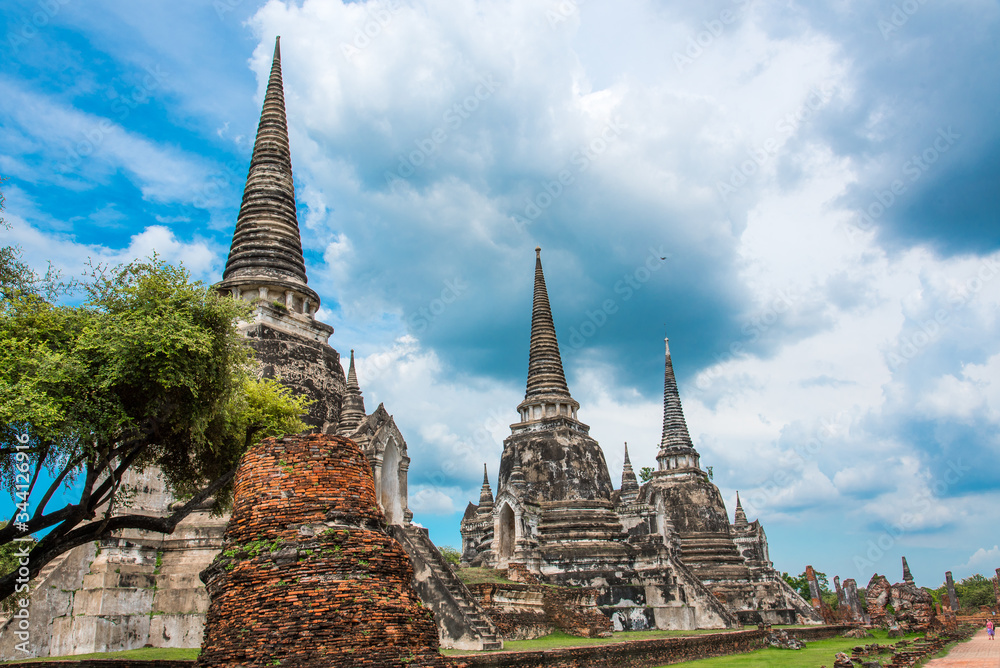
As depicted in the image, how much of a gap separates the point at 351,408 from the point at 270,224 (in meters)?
6.44

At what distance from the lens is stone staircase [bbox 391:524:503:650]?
54.2 ft

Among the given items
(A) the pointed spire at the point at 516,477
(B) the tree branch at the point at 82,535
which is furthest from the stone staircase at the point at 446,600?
(A) the pointed spire at the point at 516,477

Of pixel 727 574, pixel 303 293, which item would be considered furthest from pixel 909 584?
pixel 303 293

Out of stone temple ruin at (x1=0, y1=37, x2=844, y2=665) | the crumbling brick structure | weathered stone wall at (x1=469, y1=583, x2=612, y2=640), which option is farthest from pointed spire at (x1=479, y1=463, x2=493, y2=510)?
the crumbling brick structure

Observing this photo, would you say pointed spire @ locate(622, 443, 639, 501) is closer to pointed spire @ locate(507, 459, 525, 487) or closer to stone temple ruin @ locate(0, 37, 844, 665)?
stone temple ruin @ locate(0, 37, 844, 665)

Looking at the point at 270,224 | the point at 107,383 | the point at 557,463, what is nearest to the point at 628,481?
the point at 557,463

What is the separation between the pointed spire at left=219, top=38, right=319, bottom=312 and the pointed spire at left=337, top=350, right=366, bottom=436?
356 cm

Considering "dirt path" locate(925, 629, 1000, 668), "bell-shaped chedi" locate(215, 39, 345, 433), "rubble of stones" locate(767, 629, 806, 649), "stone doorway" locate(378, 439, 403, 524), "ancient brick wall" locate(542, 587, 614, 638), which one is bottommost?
"dirt path" locate(925, 629, 1000, 668)

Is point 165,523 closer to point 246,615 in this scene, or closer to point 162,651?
point 162,651

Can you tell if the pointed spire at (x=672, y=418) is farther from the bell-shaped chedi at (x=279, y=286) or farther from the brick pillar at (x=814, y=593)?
the bell-shaped chedi at (x=279, y=286)

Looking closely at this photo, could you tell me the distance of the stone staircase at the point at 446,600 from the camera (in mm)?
16531

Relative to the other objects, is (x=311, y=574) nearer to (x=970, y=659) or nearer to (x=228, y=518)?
(x=228, y=518)

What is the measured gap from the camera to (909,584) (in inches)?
1369

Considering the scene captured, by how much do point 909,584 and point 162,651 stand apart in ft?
110
